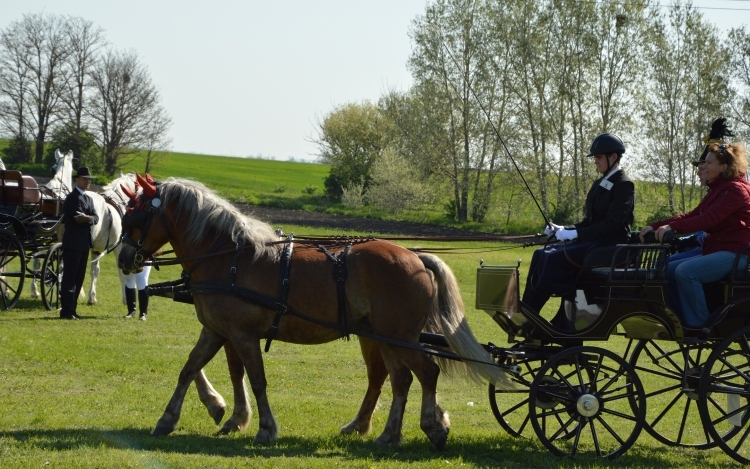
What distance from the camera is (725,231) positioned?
747cm

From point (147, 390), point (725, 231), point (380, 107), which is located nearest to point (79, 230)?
point (147, 390)

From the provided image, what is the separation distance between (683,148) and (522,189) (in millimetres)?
7565

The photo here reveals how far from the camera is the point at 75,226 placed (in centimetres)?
1550

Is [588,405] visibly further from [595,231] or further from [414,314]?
[414,314]

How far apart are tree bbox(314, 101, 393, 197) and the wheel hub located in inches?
1847

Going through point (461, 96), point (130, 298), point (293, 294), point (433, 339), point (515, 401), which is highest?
point (461, 96)

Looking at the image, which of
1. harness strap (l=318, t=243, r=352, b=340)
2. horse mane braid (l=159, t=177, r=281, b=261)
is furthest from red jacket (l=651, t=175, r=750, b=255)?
horse mane braid (l=159, t=177, r=281, b=261)

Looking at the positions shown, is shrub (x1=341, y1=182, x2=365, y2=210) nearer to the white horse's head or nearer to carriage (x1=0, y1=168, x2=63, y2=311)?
the white horse's head

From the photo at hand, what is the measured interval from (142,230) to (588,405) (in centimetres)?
438

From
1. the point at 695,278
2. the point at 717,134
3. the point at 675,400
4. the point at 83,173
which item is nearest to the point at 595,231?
the point at 695,278

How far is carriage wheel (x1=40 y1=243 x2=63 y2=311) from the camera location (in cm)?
1609

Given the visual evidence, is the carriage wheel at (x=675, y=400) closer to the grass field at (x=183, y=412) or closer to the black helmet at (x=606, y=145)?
the grass field at (x=183, y=412)

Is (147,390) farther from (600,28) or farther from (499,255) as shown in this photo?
(600,28)

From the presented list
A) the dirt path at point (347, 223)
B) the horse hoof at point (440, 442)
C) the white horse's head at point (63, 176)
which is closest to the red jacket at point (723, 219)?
the horse hoof at point (440, 442)
